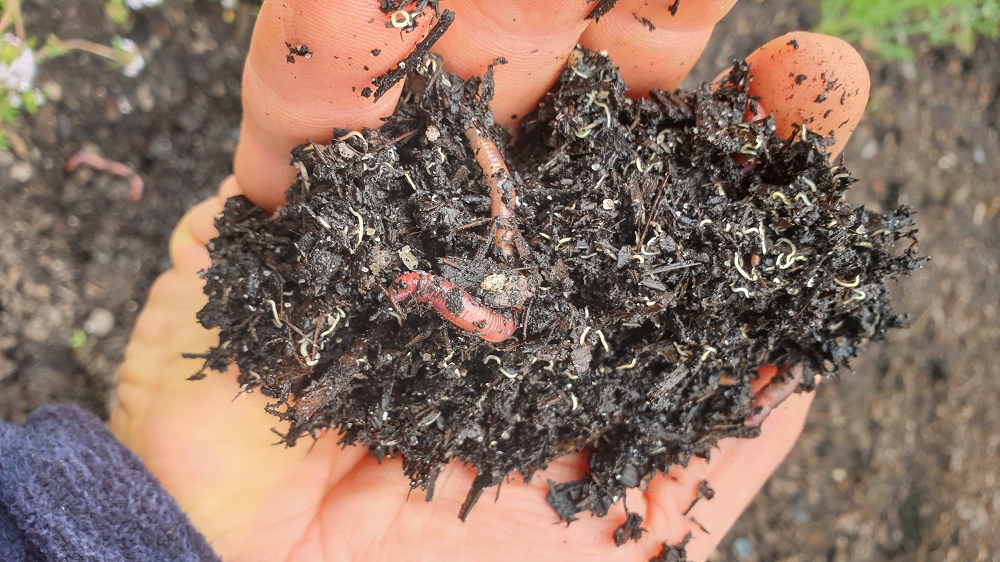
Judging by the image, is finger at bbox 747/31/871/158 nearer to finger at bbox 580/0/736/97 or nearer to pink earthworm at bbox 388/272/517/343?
A: finger at bbox 580/0/736/97

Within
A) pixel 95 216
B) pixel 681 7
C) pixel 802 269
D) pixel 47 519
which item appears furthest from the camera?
pixel 95 216

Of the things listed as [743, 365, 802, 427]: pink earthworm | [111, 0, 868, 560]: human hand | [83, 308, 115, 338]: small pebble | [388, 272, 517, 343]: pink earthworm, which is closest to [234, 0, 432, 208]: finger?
[111, 0, 868, 560]: human hand

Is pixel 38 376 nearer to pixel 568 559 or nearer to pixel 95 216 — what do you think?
pixel 95 216

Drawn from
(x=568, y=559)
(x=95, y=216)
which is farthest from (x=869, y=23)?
(x=95, y=216)

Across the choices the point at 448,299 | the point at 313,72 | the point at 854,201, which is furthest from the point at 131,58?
the point at 854,201

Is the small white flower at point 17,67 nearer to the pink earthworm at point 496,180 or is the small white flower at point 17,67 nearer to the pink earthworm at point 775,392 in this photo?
the pink earthworm at point 496,180

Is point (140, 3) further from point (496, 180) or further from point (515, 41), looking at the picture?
point (496, 180)
